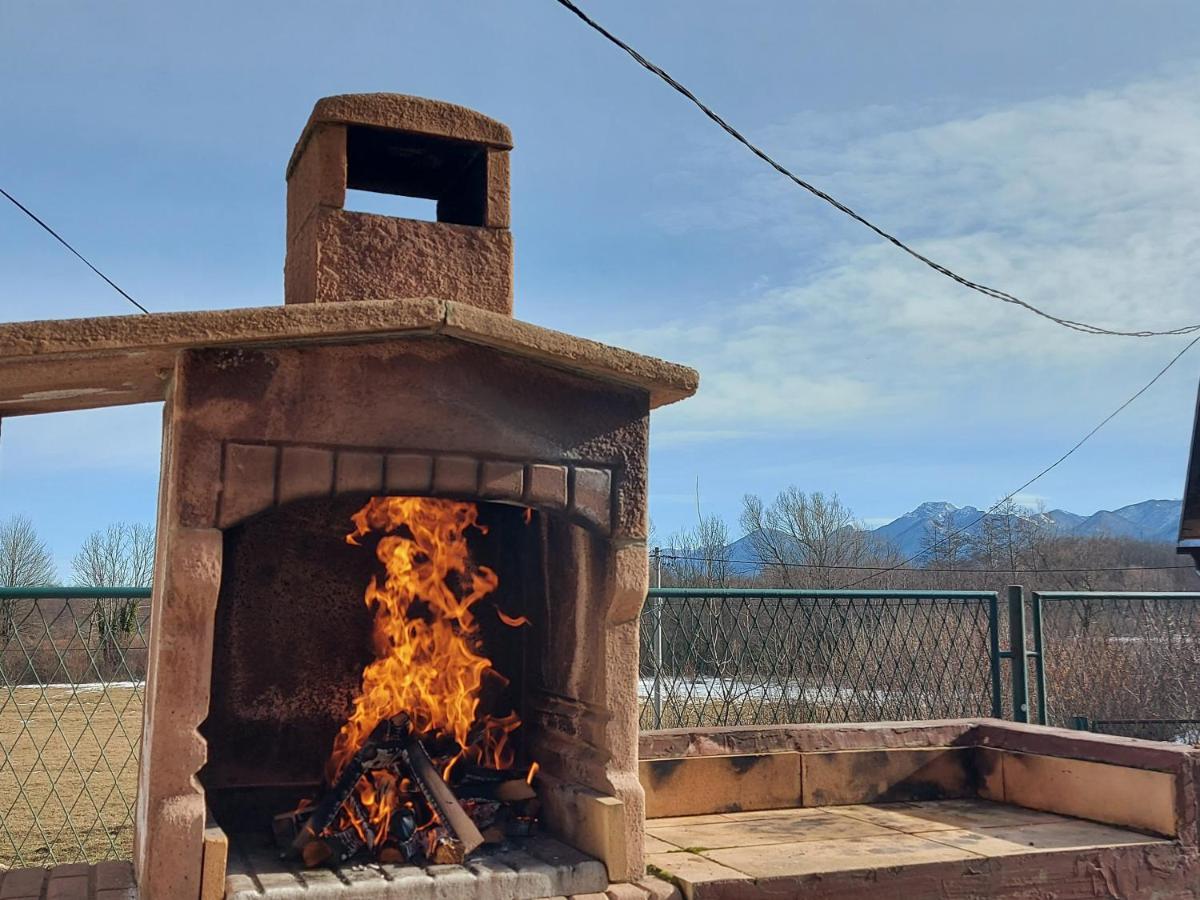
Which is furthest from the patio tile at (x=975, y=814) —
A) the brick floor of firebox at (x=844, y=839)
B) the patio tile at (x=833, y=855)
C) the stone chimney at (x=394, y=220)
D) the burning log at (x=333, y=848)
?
the stone chimney at (x=394, y=220)

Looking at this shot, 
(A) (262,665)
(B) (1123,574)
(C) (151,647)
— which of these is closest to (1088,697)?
(A) (262,665)

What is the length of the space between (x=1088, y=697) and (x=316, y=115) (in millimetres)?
8756

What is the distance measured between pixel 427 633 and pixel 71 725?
12.8 m

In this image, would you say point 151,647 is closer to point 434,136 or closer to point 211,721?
point 211,721

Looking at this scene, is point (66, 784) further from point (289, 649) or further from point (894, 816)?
point (894, 816)

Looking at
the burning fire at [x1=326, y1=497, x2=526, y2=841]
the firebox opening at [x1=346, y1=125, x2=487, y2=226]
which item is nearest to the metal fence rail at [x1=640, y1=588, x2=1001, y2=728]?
the burning fire at [x1=326, y1=497, x2=526, y2=841]

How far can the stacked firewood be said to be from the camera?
3988mm

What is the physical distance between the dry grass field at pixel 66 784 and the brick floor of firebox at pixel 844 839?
3117 mm

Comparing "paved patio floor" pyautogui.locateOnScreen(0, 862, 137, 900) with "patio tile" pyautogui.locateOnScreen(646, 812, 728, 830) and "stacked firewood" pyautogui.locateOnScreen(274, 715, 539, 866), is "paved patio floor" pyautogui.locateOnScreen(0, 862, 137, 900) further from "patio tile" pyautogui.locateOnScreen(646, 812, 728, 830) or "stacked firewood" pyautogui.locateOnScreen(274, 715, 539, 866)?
"patio tile" pyautogui.locateOnScreen(646, 812, 728, 830)

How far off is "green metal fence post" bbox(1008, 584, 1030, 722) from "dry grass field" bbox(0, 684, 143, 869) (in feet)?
18.5

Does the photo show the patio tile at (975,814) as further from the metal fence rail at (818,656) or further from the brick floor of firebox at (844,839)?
the metal fence rail at (818,656)

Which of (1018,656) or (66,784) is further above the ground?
(1018,656)

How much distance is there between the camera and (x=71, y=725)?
15273mm

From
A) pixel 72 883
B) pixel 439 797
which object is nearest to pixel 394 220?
pixel 439 797
